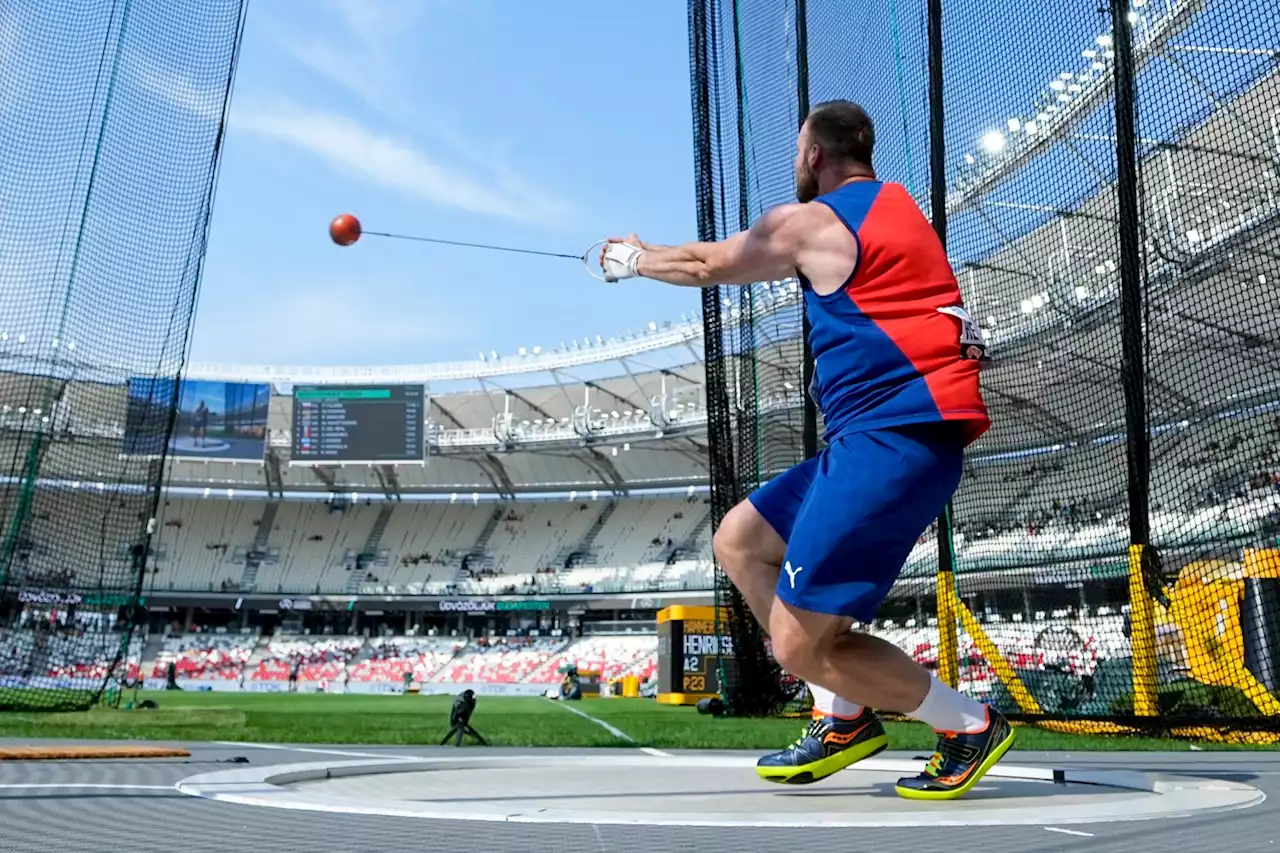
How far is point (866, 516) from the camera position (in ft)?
7.20

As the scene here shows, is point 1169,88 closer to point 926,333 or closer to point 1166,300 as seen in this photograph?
point 1166,300

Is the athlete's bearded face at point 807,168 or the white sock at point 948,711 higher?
the athlete's bearded face at point 807,168

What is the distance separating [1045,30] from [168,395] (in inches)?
272

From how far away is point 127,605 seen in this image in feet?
25.5

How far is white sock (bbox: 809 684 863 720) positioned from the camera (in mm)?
2691

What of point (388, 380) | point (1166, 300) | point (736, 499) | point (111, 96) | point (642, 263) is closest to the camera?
point (642, 263)

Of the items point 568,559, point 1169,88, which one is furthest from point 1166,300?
point 568,559

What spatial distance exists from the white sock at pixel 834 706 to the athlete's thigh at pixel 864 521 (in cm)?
54

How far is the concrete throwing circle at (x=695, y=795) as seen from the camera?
2006 millimetres

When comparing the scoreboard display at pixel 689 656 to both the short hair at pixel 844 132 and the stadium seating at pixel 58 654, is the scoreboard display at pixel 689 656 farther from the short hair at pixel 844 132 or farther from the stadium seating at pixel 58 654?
the short hair at pixel 844 132

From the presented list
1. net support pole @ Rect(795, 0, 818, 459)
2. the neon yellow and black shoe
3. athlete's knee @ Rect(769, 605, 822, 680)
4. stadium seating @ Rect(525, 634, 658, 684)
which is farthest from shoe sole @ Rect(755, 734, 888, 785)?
stadium seating @ Rect(525, 634, 658, 684)

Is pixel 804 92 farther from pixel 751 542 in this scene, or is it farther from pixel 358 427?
pixel 358 427

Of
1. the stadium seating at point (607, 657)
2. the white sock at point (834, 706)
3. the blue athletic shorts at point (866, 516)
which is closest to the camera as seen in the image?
the blue athletic shorts at point (866, 516)

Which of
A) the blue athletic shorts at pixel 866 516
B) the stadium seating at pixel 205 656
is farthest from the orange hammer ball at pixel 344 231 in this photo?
the stadium seating at pixel 205 656
